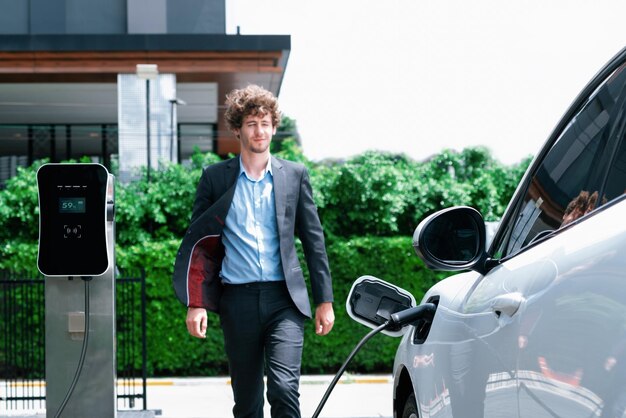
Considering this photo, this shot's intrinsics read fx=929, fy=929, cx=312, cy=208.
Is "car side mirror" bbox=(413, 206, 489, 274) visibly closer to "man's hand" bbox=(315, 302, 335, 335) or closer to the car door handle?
the car door handle

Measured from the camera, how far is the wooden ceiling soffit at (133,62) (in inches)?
729

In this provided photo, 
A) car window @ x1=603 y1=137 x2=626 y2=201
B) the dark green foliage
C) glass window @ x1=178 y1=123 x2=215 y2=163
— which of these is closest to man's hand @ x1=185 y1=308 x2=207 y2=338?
car window @ x1=603 y1=137 x2=626 y2=201

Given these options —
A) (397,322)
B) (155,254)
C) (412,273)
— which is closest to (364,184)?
(412,273)

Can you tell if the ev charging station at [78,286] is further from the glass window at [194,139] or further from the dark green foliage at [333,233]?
the glass window at [194,139]

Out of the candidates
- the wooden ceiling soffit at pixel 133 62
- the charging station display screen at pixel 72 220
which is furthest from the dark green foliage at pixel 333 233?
the wooden ceiling soffit at pixel 133 62

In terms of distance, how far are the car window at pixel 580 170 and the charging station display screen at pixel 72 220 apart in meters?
3.85

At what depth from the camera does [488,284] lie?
8.52 ft

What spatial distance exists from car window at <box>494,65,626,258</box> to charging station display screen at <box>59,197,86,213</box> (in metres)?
3.93

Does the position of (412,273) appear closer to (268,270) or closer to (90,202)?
(90,202)

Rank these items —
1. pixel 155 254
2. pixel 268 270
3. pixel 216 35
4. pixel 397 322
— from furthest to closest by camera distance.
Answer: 1. pixel 216 35
2. pixel 155 254
3. pixel 268 270
4. pixel 397 322

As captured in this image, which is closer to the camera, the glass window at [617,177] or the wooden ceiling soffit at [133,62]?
the glass window at [617,177]

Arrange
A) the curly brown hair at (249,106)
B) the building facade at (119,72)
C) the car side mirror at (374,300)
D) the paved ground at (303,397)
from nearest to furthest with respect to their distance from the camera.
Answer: the car side mirror at (374,300)
the curly brown hair at (249,106)
the paved ground at (303,397)
the building facade at (119,72)

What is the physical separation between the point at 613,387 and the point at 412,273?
415 inches

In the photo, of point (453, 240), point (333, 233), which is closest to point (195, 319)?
point (453, 240)
